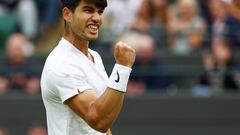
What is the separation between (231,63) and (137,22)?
149 cm

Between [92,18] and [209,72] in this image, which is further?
[209,72]

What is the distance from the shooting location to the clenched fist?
5.16m

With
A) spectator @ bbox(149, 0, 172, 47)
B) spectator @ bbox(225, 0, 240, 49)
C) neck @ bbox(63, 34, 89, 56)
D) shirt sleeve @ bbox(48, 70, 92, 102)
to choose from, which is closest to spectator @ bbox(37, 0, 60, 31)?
spectator @ bbox(149, 0, 172, 47)

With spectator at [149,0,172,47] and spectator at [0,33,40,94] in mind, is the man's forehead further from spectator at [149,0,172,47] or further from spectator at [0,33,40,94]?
spectator at [149,0,172,47]

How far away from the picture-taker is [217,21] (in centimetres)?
1177

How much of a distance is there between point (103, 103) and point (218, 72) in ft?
20.3

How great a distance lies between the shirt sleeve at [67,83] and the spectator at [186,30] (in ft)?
20.6

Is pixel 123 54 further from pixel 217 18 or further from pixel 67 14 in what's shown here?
pixel 217 18

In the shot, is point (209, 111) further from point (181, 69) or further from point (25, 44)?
point (25, 44)

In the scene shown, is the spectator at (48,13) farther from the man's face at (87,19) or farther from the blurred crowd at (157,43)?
the man's face at (87,19)

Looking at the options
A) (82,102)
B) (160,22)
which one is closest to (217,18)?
(160,22)

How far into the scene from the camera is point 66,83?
5289 mm

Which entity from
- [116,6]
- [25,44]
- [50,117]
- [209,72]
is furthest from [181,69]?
[50,117]

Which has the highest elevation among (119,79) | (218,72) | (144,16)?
(144,16)
